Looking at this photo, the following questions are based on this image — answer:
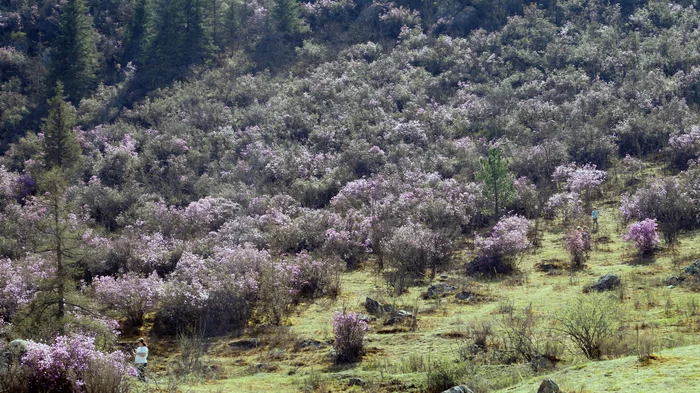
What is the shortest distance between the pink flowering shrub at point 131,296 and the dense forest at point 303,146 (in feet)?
0.34

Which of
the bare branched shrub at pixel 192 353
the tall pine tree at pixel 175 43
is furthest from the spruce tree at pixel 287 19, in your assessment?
the bare branched shrub at pixel 192 353

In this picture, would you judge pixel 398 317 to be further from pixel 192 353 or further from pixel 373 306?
pixel 192 353

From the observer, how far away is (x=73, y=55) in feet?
161

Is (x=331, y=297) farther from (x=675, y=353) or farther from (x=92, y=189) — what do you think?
(x=92, y=189)

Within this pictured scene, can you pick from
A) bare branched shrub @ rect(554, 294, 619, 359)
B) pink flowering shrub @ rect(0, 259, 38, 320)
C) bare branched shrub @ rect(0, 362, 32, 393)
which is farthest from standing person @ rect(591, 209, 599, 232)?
bare branched shrub @ rect(0, 362, 32, 393)

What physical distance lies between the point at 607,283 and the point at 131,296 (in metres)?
14.8

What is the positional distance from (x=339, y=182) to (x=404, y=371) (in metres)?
22.5

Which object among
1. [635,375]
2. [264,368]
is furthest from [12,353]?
[635,375]

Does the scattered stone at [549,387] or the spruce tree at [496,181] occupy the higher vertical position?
the spruce tree at [496,181]

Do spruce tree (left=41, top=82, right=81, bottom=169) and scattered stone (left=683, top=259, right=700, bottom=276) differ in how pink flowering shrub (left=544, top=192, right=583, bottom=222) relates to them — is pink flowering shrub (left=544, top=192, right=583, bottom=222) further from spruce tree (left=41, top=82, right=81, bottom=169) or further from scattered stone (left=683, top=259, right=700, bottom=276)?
spruce tree (left=41, top=82, right=81, bottom=169)

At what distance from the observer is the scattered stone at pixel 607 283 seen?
1950cm

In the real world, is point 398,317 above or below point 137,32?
below

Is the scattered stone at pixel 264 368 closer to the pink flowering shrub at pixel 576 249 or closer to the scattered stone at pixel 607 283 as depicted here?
the scattered stone at pixel 607 283

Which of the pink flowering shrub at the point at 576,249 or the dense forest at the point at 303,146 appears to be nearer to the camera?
the dense forest at the point at 303,146
